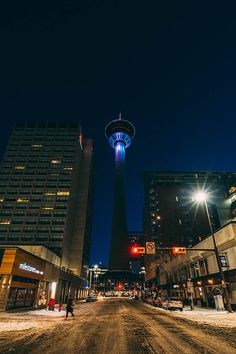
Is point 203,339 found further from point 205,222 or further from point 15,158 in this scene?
point 15,158

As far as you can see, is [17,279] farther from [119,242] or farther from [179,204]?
[179,204]

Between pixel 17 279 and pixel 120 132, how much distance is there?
113342mm

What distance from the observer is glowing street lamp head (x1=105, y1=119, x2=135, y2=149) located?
132500 millimetres

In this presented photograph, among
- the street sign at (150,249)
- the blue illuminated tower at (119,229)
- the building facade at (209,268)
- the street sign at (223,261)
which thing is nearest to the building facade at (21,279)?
the street sign at (150,249)

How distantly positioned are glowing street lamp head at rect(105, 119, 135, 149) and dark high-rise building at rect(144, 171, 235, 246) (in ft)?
82.1

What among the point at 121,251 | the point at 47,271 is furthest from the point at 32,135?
the point at 47,271

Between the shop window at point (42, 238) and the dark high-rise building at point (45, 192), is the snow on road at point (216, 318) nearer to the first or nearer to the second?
the dark high-rise building at point (45, 192)

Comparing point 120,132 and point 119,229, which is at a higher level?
point 120,132

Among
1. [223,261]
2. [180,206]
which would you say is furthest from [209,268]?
[180,206]

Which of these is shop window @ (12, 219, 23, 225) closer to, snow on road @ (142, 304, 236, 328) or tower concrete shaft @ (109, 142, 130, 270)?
tower concrete shaft @ (109, 142, 130, 270)

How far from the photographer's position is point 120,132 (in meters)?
132

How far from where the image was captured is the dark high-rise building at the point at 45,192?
86.1 metres

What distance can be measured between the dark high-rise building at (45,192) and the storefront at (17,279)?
53.8m

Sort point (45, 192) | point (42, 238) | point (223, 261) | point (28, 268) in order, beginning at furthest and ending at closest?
1. point (45, 192)
2. point (42, 238)
3. point (28, 268)
4. point (223, 261)
